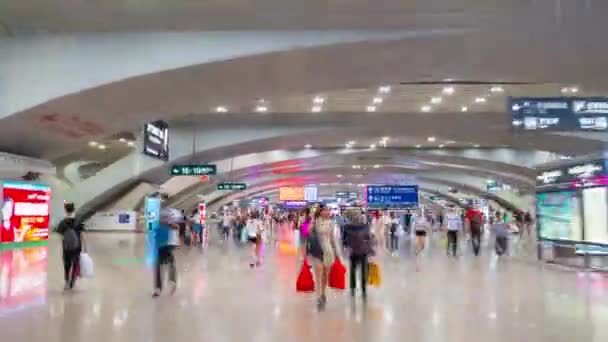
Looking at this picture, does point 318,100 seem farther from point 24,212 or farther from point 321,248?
point 24,212

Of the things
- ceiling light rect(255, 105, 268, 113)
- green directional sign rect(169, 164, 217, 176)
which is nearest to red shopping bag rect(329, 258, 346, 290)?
ceiling light rect(255, 105, 268, 113)

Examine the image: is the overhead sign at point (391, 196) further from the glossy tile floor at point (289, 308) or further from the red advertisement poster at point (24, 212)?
the glossy tile floor at point (289, 308)

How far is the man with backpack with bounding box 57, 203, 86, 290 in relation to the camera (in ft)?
34.3

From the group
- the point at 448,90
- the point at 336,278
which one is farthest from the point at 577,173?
the point at 336,278

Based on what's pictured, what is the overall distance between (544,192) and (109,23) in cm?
1392

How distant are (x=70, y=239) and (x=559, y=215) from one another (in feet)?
45.7

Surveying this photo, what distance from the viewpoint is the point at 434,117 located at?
23.9 m

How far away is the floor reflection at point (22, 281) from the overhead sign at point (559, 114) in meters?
11.6

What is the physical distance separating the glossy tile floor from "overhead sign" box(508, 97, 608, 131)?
12.2ft

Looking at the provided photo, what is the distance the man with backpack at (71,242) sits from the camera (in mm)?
10445

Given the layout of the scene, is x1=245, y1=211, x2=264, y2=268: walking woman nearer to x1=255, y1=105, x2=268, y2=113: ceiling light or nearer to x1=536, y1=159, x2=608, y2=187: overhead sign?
x1=255, y1=105, x2=268, y2=113: ceiling light

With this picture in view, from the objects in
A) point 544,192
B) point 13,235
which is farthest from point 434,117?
point 13,235

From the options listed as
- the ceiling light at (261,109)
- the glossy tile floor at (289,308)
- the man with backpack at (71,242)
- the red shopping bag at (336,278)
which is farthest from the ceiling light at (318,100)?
the red shopping bag at (336,278)

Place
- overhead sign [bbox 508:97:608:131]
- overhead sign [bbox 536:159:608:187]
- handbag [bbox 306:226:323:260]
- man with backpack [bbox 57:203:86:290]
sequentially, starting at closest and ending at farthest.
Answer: handbag [bbox 306:226:323:260] → man with backpack [bbox 57:203:86:290] → overhead sign [bbox 508:97:608:131] → overhead sign [bbox 536:159:608:187]
